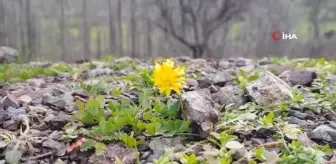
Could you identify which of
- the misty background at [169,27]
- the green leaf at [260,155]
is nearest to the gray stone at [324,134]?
the green leaf at [260,155]

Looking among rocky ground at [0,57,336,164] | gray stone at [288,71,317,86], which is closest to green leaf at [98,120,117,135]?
rocky ground at [0,57,336,164]

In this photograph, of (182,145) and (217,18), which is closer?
(182,145)

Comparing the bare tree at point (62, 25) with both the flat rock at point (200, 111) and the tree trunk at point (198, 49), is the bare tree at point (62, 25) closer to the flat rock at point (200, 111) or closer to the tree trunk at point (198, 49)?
the tree trunk at point (198, 49)

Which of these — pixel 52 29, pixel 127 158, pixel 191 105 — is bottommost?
pixel 127 158

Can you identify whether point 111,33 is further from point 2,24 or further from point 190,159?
point 190,159

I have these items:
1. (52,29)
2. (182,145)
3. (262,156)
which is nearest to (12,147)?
(182,145)

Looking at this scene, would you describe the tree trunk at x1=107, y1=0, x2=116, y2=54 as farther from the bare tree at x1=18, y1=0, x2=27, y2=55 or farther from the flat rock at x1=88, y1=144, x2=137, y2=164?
the flat rock at x1=88, y1=144, x2=137, y2=164

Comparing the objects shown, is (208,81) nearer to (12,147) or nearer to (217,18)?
(12,147)
